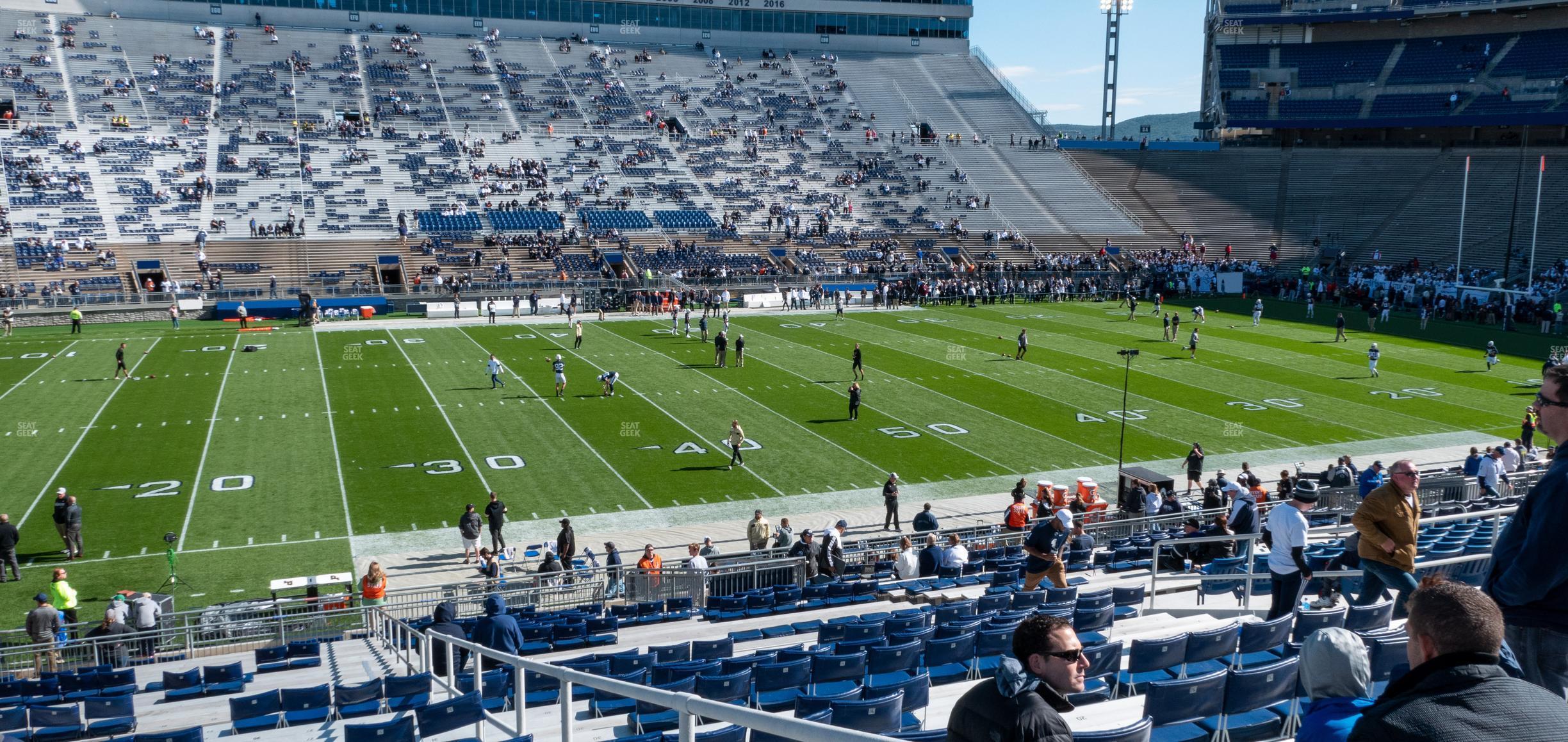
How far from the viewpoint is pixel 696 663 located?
31.2 ft

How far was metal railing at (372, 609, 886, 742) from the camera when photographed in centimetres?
335

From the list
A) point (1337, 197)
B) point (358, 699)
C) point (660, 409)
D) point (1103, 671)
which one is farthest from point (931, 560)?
point (1337, 197)

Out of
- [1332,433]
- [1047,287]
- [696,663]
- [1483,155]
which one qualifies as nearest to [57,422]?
[696,663]

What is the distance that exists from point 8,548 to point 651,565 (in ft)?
34.9

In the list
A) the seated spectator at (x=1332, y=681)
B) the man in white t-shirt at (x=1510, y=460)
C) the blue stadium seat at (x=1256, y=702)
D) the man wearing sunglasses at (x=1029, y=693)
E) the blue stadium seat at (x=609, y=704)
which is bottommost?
the man in white t-shirt at (x=1510, y=460)

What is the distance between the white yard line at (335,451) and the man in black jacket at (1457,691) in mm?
20339

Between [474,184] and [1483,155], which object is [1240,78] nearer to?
[1483,155]

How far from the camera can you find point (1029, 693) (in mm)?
3883

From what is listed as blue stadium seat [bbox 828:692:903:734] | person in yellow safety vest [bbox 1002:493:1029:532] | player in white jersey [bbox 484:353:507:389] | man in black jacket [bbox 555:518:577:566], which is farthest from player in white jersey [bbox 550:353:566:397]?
blue stadium seat [bbox 828:692:903:734]

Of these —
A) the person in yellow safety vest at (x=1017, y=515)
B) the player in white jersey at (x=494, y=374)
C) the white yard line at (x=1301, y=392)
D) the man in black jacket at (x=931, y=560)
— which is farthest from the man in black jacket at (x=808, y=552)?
the player in white jersey at (x=494, y=374)

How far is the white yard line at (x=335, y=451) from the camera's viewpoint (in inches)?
853

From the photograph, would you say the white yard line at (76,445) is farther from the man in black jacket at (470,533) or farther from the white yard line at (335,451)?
the man in black jacket at (470,533)

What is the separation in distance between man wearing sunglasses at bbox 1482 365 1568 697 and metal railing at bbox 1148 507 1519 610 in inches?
114

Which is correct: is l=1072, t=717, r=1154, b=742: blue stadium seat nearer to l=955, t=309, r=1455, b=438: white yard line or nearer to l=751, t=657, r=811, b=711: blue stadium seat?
l=751, t=657, r=811, b=711: blue stadium seat
